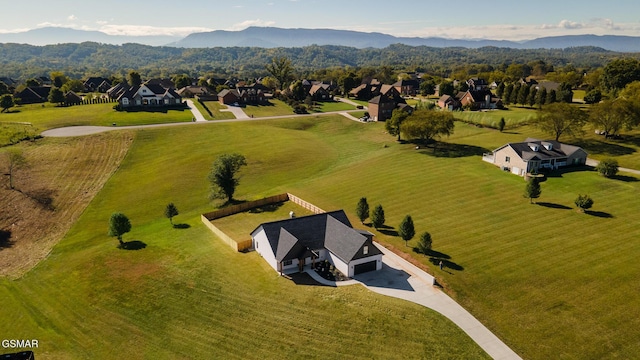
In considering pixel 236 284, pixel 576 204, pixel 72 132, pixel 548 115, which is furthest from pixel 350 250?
pixel 72 132

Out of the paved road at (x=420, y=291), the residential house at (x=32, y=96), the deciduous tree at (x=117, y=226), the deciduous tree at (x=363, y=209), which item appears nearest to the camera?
the paved road at (x=420, y=291)

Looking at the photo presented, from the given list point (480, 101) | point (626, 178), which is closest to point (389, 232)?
point (626, 178)

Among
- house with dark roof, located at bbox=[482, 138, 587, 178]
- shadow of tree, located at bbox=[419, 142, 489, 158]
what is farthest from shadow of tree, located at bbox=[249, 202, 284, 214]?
house with dark roof, located at bbox=[482, 138, 587, 178]

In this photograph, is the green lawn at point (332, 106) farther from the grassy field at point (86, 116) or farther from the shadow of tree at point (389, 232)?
the shadow of tree at point (389, 232)

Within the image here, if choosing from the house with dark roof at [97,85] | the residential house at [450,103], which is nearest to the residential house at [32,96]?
the house with dark roof at [97,85]

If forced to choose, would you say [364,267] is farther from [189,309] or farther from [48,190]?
[48,190]
